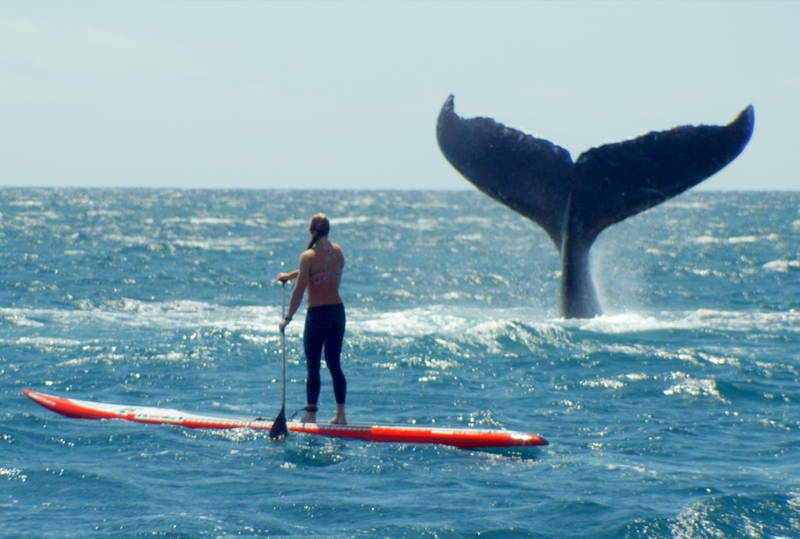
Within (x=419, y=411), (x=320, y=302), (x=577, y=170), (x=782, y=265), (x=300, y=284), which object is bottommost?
(x=419, y=411)

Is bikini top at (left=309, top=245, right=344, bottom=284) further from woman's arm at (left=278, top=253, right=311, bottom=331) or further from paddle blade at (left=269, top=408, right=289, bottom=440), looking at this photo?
paddle blade at (left=269, top=408, right=289, bottom=440)

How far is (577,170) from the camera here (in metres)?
11.6

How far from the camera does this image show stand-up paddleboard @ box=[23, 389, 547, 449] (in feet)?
25.7

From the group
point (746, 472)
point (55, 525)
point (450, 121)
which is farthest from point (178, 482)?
point (450, 121)

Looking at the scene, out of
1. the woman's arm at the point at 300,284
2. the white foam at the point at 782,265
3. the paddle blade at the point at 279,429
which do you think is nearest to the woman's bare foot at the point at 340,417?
the paddle blade at the point at 279,429

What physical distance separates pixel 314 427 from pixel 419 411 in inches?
55.0

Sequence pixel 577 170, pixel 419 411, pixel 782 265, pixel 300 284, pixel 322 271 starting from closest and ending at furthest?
1. pixel 300 284
2. pixel 322 271
3. pixel 419 411
4. pixel 577 170
5. pixel 782 265

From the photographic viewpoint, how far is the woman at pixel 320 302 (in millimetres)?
8125

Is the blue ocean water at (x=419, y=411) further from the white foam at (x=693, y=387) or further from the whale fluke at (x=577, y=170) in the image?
the whale fluke at (x=577, y=170)

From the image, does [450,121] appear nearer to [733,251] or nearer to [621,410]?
[621,410]

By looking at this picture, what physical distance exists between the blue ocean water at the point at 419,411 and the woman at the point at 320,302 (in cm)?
53

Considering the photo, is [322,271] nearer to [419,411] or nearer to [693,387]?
[419,411]

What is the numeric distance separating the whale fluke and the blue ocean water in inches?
62.8

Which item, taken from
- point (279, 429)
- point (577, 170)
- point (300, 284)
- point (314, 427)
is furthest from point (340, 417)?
point (577, 170)
